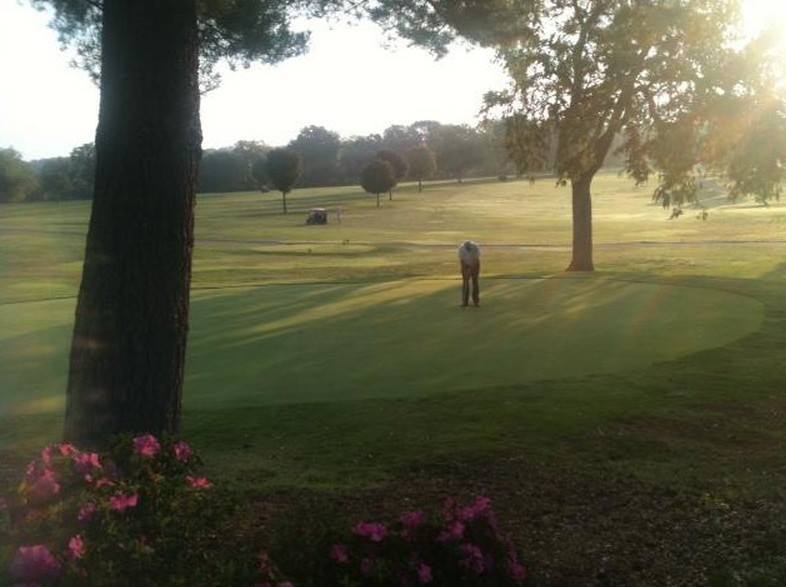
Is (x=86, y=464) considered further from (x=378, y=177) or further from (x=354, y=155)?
(x=354, y=155)

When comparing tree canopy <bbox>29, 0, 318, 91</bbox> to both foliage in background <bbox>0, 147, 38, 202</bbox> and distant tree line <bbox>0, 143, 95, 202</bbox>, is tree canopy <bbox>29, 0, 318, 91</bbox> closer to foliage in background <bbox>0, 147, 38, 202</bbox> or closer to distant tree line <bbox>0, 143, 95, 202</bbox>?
distant tree line <bbox>0, 143, 95, 202</bbox>

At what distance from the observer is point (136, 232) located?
17.5 feet

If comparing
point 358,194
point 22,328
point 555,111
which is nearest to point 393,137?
point 358,194

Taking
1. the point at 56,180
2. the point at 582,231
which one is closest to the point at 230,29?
the point at 582,231

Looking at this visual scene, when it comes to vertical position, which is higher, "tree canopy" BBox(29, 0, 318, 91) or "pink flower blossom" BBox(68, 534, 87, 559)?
"tree canopy" BBox(29, 0, 318, 91)

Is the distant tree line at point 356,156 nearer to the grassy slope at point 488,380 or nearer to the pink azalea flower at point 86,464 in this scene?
the grassy slope at point 488,380

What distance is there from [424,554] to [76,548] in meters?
1.44

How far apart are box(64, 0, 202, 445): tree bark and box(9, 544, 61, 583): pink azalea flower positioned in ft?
6.97

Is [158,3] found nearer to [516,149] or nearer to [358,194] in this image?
[516,149]

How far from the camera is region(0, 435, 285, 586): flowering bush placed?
330 centimetres

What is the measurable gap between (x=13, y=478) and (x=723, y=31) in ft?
74.9

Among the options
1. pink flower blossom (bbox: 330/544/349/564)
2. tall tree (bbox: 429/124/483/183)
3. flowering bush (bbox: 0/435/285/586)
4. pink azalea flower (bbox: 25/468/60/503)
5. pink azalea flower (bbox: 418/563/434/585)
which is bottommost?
pink azalea flower (bbox: 418/563/434/585)

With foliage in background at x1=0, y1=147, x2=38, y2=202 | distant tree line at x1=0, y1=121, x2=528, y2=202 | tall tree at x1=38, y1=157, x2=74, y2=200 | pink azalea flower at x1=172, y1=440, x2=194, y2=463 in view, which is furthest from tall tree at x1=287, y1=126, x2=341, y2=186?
pink azalea flower at x1=172, y1=440, x2=194, y2=463

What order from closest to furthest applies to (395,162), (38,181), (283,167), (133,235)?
(133,235) < (283,167) < (395,162) < (38,181)
